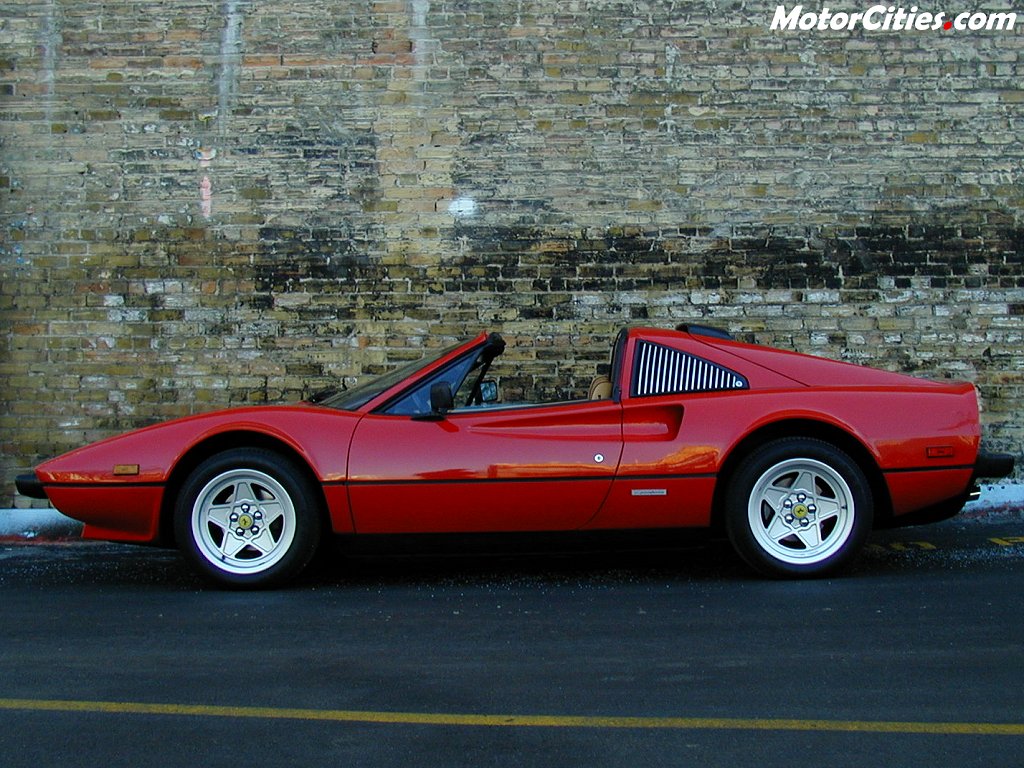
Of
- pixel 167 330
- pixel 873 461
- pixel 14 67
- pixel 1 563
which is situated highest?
pixel 14 67

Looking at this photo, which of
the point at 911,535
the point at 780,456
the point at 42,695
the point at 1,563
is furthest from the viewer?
the point at 911,535

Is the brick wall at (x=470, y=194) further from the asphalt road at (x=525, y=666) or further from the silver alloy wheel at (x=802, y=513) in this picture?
the silver alloy wheel at (x=802, y=513)

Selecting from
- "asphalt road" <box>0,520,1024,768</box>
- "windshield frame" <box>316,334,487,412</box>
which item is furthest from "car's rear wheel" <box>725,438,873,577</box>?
"windshield frame" <box>316,334,487,412</box>

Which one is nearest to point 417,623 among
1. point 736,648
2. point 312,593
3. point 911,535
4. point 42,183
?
point 312,593

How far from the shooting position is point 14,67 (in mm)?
8797

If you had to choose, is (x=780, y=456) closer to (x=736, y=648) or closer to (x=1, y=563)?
(x=736, y=648)

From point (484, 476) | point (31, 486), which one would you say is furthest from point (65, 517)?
point (484, 476)

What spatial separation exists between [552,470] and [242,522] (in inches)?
60.1

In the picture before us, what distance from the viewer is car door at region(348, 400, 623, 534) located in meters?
5.45

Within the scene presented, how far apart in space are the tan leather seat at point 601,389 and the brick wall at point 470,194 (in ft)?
7.61

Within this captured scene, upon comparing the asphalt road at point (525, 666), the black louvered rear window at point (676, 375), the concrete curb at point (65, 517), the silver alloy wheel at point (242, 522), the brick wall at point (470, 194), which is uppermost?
the brick wall at point (470, 194)

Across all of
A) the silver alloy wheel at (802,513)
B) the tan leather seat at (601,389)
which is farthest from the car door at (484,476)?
the silver alloy wheel at (802,513)

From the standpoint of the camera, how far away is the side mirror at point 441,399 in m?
5.50

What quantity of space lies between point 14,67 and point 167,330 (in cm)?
234
